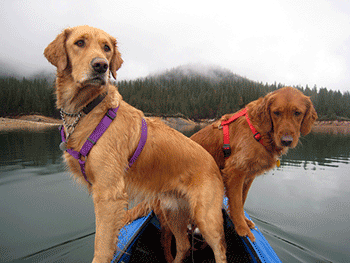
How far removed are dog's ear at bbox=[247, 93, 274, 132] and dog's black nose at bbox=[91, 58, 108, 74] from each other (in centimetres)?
215

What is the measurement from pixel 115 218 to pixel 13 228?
18.1 feet

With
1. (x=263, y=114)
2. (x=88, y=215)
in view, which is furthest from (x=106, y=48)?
(x=88, y=215)

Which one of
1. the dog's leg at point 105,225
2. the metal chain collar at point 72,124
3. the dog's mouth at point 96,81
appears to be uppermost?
the dog's mouth at point 96,81

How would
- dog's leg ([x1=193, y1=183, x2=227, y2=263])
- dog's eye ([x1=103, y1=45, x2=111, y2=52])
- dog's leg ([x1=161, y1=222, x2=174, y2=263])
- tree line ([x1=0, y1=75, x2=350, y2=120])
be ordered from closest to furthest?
dog's eye ([x1=103, y1=45, x2=111, y2=52]), dog's leg ([x1=193, y1=183, x2=227, y2=263]), dog's leg ([x1=161, y1=222, x2=174, y2=263]), tree line ([x1=0, y1=75, x2=350, y2=120])

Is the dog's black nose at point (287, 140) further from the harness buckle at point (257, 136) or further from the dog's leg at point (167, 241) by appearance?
the dog's leg at point (167, 241)

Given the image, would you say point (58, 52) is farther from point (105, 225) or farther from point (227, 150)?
point (227, 150)

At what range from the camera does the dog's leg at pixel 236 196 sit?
2842 mm

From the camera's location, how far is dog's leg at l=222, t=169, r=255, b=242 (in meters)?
2.84

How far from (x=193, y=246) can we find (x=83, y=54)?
3.23 m

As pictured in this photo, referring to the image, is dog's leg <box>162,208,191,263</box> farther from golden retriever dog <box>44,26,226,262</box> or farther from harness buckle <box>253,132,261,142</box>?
harness buckle <box>253,132,261,142</box>

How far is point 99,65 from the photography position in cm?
188

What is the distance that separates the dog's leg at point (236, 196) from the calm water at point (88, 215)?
121cm

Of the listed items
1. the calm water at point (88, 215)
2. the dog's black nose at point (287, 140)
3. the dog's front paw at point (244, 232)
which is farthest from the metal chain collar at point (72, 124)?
the dog's front paw at point (244, 232)

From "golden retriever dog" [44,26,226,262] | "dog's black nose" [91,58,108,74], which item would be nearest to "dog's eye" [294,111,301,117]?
"golden retriever dog" [44,26,226,262]
